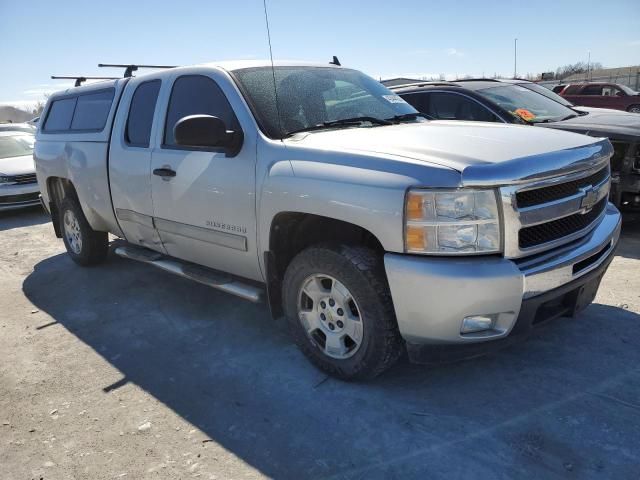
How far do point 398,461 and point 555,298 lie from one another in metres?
1.15

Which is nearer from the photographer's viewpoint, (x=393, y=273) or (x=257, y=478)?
(x=257, y=478)

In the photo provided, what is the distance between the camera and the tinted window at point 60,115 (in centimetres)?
572

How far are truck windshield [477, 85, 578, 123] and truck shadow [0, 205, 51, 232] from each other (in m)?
7.43

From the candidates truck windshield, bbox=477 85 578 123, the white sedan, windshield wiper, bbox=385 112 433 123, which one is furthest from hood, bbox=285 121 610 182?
the white sedan

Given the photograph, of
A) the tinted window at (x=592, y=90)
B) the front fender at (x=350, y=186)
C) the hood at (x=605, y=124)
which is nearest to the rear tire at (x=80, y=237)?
the front fender at (x=350, y=186)

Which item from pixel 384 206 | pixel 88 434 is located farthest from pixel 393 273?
pixel 88 434

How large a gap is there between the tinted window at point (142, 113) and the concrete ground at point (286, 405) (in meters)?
1.49

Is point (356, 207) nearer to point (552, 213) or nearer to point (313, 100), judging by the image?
point (552, 213)

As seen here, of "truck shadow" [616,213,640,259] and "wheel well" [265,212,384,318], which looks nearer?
"wheel well" [265,212,384,318]

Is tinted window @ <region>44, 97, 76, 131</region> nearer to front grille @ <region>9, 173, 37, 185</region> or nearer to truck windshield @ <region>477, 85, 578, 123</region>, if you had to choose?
front grille @ <region>9, 173, 37, 185</region>

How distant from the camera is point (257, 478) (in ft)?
7.99

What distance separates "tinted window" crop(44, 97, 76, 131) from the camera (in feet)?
18.8

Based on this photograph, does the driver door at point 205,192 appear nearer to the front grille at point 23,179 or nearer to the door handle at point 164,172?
the door handle at point 164,172

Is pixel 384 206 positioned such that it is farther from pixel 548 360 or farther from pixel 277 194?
pixel 548 360
